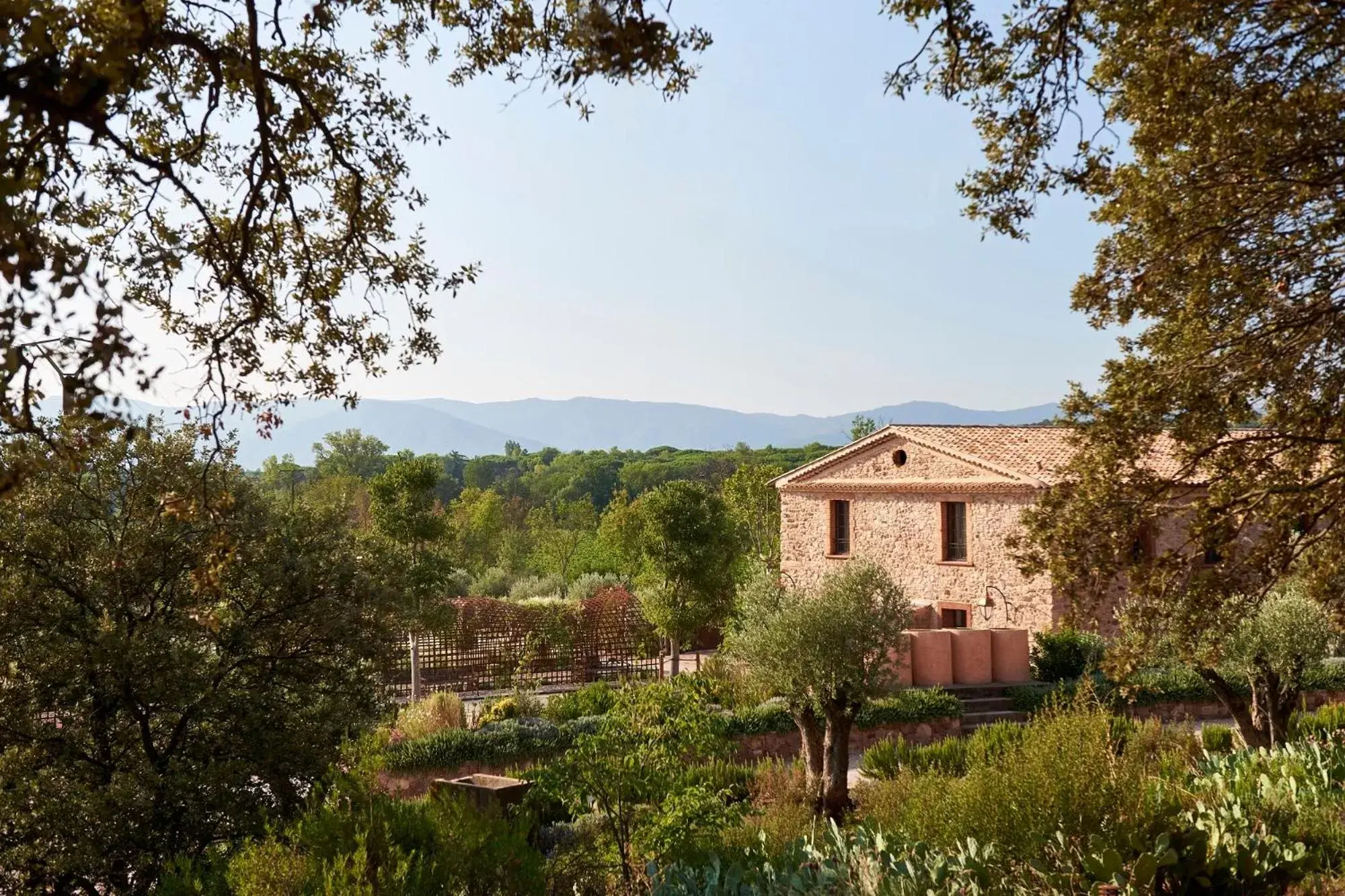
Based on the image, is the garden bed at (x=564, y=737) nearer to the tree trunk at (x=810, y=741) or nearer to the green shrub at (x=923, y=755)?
the tree trunk at (x=810, y=741)

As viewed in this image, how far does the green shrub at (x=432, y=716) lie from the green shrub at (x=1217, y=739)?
11173mm

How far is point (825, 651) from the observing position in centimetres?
1395

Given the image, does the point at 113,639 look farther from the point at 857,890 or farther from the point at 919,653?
the point at 919,653

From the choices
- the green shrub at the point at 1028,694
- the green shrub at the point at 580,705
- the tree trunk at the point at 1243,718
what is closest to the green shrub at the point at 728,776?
the green shrub at the point at 580,705

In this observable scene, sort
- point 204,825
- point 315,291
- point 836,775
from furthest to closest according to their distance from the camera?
point 836,775, point 204,825, point 315,291

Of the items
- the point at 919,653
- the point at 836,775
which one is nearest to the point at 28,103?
the point at 836,775

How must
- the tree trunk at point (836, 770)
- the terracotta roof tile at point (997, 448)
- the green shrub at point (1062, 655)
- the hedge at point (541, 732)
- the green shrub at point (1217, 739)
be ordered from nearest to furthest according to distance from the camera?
the tree trunk at point (836, 770) → the hedge at point (541, 732) → the green shrub at point (1217, 739) → the green shrub at point (1062, 655) → the terracotta roof tile at point (997, 448)

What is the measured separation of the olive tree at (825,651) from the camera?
1355 centimetres

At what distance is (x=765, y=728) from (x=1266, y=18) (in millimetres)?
11768

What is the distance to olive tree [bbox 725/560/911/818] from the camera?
13.5 meters

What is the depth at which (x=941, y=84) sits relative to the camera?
7559 millimetres

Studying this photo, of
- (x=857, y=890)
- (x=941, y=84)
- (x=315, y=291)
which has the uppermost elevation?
(x=941, y=84)

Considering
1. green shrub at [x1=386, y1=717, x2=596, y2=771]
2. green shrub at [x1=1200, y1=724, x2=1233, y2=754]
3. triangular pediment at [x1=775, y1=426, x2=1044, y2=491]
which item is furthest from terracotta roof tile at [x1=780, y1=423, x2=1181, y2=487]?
green shrub at [x1=386, y1=717, x2=596, y2=771]

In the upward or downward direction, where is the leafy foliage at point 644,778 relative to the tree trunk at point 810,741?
upward
